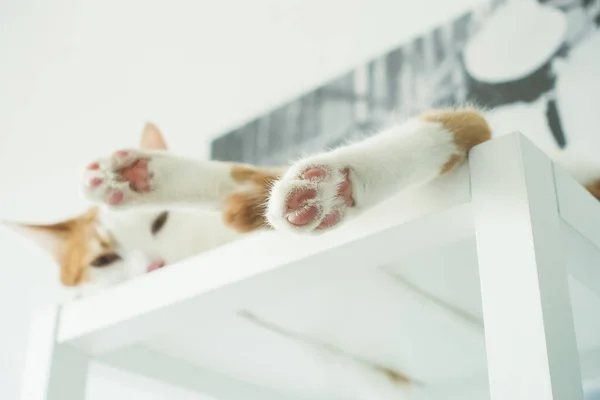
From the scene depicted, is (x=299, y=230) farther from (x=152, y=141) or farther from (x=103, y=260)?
(x=152, y=141)

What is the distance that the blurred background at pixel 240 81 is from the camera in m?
1.01

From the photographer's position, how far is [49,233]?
90 cm

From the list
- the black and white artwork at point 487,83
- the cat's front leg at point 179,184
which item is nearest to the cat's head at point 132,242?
the cat's front leg at point 179,184

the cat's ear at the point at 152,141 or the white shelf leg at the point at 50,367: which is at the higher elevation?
the cat's ear at the point at 152,141

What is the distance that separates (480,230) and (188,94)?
1216mm

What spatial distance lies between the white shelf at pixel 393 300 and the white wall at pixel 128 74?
0.34 meters

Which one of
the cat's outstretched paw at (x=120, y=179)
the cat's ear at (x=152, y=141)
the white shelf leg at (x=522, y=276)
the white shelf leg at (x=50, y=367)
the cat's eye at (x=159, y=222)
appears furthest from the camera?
the cat's ear at (x=152, y=141)

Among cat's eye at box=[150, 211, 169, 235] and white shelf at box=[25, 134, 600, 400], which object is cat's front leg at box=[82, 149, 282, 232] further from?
cat's eye at box=[150, 211, 169, 235]

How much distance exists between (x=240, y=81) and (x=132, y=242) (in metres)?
0.74

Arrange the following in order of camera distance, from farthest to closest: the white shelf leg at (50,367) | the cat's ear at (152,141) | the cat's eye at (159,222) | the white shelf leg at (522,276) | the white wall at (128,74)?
the white wall at (128,74), the cat's ear at (152,141), the cat's eye at (159,222), the white shelf leg at (50,367), the white shelf leg at (522,276)

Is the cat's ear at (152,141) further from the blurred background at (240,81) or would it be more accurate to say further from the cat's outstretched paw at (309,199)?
the cat's outstretched paw at (309,199)

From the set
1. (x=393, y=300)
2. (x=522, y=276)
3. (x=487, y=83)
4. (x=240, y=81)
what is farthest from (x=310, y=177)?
(x=240, y=81)

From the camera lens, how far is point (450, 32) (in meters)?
1.12

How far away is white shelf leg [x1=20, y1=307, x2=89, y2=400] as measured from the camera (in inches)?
27.5
